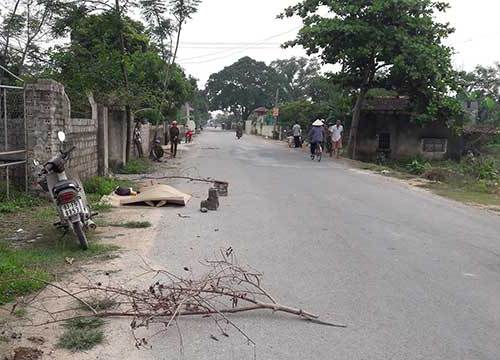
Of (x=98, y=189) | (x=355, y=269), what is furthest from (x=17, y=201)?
(x=355, y=269)

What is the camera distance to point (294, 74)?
291 feet

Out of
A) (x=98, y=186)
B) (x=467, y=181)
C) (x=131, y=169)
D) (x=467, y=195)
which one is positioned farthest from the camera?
(x=467, y=181)

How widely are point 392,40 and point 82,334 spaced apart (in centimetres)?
2175

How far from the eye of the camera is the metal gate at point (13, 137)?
30.2 feet

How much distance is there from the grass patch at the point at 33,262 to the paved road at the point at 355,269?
0.90 meters

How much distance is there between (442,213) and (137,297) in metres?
7.71

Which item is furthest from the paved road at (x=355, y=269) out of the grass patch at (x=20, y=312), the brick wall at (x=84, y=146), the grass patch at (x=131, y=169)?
the grass patch at (x=131, y=169)

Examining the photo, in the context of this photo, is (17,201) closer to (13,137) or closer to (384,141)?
(13,137)

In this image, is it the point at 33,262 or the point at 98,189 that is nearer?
the point at 33,262

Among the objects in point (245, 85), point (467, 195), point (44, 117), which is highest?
point (245, 85)

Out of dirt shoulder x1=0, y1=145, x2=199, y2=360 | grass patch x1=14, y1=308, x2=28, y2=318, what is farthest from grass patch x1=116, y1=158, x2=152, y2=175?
grass patch x1=14, y1=308, x2=28, y2=318

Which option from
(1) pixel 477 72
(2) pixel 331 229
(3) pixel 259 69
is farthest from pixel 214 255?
(3) pixel 259 69

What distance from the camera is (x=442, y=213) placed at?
1066 cm

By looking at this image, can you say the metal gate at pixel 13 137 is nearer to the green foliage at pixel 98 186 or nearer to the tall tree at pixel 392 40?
the green foliage at pixel 98 186
